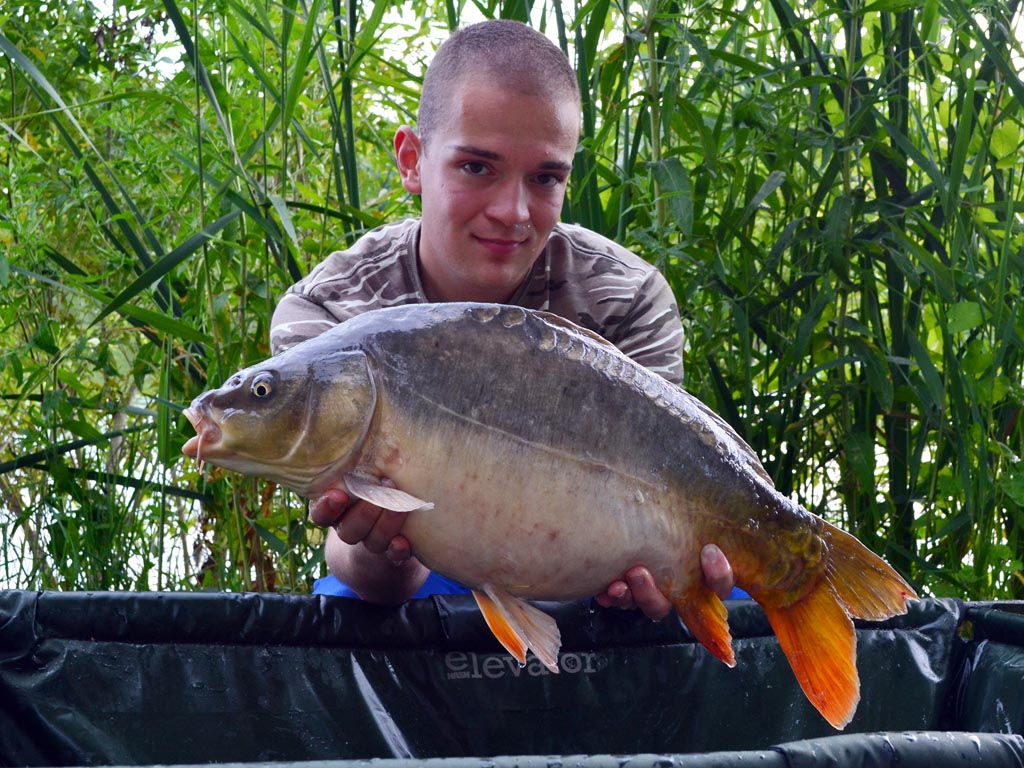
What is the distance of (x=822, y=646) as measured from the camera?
115 centimetres

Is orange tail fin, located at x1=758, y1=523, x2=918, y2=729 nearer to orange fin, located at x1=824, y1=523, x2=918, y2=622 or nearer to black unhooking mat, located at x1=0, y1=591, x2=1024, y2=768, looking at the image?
orange fin, located at x1=824, y1=523, x2=918, y2=622

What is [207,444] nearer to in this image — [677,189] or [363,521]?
[363,521]

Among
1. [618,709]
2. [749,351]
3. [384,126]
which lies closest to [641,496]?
[618,709]

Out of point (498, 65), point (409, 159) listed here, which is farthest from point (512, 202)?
point (409, 159)

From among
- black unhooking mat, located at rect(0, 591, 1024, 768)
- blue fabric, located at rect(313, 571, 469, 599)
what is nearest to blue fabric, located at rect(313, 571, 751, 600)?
blue fabric, located at rect(313, 571, 469, 599)

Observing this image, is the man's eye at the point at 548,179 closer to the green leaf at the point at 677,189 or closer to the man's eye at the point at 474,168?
the man's eye at the point at 474,168

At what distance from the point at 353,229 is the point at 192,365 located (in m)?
0.33

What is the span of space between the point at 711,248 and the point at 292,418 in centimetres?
91

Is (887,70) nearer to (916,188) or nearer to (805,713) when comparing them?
(916,188)

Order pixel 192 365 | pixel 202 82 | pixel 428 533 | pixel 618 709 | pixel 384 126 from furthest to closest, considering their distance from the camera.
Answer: pixel 384 126
pixel 192 365
pixel 202 82
pixel 618 709
pixel 428 533

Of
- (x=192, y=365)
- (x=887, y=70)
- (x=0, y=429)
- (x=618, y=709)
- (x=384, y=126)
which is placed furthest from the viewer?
(x=384, y=126)

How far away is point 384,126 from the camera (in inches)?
104

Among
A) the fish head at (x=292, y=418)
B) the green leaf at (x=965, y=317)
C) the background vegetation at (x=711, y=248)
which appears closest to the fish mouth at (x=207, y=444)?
the fish head at (x=292, y=418)

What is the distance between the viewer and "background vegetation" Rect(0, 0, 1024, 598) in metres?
1.65
